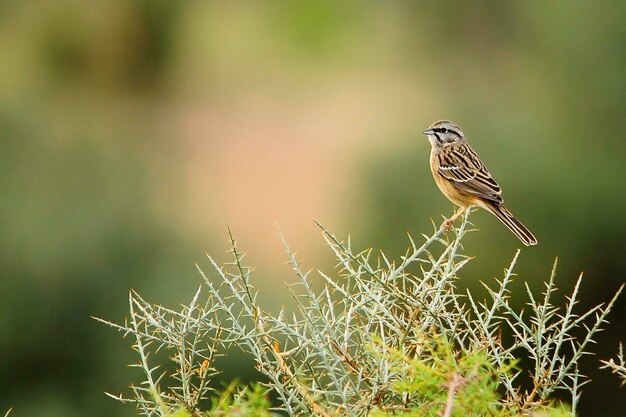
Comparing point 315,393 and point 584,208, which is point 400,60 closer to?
point 584,208

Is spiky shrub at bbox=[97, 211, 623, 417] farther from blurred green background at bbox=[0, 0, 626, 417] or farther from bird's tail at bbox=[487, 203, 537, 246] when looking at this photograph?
blurred green background at bbox=[0, 0, 626, 417]

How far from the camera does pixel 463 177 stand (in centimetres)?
637

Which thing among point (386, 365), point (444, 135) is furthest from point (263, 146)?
point (386, 365)

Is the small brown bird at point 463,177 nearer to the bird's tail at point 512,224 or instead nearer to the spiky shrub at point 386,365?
the bird's tail at point 512,224

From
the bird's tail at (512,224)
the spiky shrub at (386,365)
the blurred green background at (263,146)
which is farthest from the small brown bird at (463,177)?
the blurred green background at (263,146)

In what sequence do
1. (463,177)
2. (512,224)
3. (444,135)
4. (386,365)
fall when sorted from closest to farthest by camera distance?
(386,365) → (512,224) → (463,177) → (444,135)

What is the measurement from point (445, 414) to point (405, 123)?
47.7ft

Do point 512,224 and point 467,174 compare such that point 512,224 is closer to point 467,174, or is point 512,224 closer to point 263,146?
point 467,174

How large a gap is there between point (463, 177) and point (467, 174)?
0.16ft

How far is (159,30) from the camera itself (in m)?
21.6

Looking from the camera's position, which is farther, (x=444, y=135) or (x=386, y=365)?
(x=444, y=135)

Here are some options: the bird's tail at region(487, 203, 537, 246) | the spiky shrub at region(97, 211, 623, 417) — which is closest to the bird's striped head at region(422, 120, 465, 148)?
the bird's tail at region(487, 203, 537, 246)

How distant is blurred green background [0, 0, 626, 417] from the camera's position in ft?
37.7

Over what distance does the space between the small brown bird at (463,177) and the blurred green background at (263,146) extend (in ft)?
14.0
